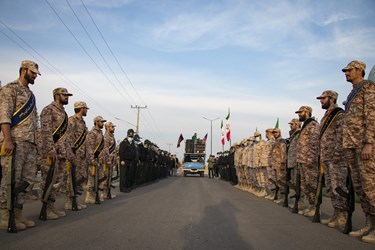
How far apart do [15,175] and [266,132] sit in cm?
946

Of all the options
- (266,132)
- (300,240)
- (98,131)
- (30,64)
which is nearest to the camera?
(300,240)

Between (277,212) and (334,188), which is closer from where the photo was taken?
(334,188)

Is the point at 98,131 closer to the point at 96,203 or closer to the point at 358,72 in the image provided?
the point at 96,203

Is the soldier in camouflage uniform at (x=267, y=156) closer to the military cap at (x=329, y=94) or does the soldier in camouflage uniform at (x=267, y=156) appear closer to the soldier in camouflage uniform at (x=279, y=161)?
the soldier in camouflage uniform at (x=279, y=161)

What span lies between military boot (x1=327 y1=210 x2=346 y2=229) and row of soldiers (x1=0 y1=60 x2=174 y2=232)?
5.04 metres

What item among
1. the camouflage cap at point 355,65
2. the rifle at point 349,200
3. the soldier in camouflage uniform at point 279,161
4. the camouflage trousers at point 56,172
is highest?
the camouflage cap at point 355,65

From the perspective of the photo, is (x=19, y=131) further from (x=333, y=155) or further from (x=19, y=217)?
(x=333, y=155)

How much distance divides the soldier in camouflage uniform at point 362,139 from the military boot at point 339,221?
816 mm

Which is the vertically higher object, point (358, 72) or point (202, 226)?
point (358, 72)

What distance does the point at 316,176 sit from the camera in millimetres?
8117

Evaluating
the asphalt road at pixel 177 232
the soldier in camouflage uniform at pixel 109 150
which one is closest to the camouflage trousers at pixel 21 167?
the asphalt road at pixel 177 232

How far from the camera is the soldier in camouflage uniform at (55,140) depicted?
692 cm

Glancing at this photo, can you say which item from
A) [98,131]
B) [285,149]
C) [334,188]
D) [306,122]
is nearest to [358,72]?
[334,188]

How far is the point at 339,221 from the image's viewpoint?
6.63 meters
